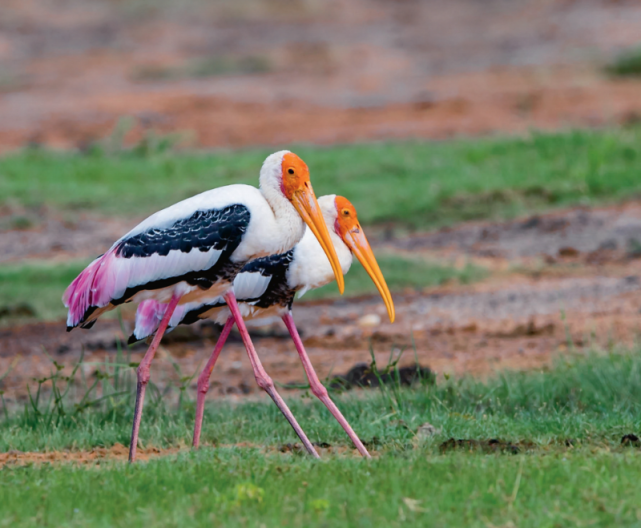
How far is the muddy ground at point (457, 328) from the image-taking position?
6844 mm

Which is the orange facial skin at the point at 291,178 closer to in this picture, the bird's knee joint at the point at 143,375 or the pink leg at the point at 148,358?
the pink leg at the point at 148,358

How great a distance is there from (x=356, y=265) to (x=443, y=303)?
1.32 meters

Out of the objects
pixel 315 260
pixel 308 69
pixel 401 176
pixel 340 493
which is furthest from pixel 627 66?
pixel 340 493

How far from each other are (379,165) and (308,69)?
46.7ft

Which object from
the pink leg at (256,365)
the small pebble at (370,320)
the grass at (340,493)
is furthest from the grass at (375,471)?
the small pebble at (370,320)

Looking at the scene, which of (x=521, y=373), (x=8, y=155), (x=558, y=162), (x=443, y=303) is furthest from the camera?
(x=8, y=155)

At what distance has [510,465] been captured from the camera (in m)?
3.95

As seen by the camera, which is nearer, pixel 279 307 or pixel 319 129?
pixel 279 307

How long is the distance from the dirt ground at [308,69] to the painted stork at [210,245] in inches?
509

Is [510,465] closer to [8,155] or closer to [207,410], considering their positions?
[207,410]

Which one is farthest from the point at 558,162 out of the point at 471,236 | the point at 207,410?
the point at 207,410

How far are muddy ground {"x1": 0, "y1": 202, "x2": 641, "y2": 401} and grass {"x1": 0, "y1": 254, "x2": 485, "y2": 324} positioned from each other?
8.1 inches

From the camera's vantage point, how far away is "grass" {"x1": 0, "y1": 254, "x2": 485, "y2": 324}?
8336mm

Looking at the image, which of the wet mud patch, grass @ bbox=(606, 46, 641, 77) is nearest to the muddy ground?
the wet mud patch
